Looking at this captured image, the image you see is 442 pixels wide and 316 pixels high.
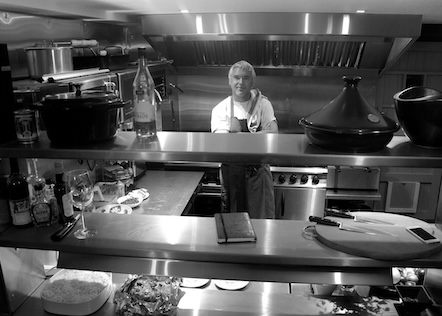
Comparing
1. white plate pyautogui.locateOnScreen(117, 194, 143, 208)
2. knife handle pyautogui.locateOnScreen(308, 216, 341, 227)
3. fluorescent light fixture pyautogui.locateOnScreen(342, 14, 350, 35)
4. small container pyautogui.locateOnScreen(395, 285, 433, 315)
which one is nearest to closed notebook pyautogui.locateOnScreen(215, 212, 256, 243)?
knife handle pyautogui.locateOnScreen(308, 216, 341, 227)

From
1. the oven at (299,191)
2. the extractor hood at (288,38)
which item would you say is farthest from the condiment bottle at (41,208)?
the oven at (299,191)

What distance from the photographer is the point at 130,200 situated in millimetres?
2992

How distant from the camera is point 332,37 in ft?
12.2

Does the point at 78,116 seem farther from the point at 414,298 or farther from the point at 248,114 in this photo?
the point at 248,114

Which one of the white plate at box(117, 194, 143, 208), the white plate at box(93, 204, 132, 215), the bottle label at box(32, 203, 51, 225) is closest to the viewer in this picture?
the bottle label at box(32, 203, 51, 225)

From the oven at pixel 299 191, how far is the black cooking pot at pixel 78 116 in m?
2.90

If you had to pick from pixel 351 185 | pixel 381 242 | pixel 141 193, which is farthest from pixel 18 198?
pixel 351 185

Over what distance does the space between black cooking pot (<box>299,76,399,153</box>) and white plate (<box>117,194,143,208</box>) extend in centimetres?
186

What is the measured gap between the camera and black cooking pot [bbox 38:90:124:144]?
139 centimetres

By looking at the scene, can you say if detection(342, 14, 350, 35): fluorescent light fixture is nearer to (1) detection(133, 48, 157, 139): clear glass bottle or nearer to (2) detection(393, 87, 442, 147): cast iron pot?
(2) detection(393, 87, 442, 147): cast iron pot

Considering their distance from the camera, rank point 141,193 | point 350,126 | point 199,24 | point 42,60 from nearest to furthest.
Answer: point 350,126
point 42,60
point 141,193
point 199,24

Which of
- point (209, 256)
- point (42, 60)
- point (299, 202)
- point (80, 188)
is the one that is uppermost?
point (42, 60)

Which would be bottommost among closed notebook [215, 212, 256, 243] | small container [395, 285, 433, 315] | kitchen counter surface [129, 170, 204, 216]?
kitchen counter surface [129, 170, 204, 216]

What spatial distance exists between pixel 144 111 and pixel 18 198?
0.62 metres
